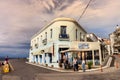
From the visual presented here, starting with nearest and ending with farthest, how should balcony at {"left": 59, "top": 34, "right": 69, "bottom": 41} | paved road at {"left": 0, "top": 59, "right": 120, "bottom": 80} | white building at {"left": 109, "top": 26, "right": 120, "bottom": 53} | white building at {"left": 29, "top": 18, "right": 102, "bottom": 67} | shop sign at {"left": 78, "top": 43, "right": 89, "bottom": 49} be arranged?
1. paved road at {"left": 0, "top": 59, "right": 120, "bottom": 80}
2. shop sign at {"left": 78, "top": 43, "right": 89, "bottom": 49}
3. white building at {"left": 29, "top": 18, "right": 102, "bottom": 67}
4. balcony at {"left": 59, "top": 34, "right": 69, "bottom": 41}
5. white building at {"left": 109, "top": 26, "right": 120, "bottom": 53}

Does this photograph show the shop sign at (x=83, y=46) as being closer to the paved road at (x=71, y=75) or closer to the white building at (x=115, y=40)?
the paved road at (x=71, y=75)

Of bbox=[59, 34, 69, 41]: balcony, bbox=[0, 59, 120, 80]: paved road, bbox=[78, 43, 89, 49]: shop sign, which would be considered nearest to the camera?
bbox=[0, 59, 120, 80]: paved road

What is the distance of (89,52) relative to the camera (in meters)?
31.6

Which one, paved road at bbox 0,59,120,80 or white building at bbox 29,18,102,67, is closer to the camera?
paved road at bbox 0,59,120,80

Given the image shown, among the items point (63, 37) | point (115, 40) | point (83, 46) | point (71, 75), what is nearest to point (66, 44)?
point (63, 37)

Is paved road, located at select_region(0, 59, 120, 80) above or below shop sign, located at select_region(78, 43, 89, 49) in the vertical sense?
below

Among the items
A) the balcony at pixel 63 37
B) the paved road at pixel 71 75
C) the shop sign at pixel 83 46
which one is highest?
the balcony at pixel 63 37

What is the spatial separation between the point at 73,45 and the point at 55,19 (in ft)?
25.0

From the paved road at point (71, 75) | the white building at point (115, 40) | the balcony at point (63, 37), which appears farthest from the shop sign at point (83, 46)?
the white building at point (115, 40)

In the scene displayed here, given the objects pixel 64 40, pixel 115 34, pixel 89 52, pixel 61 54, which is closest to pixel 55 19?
pixel 64 40

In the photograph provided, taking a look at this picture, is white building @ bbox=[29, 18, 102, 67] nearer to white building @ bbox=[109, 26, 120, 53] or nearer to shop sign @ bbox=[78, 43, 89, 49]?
shop sign @ bbox=[78, 43, 89, 49]

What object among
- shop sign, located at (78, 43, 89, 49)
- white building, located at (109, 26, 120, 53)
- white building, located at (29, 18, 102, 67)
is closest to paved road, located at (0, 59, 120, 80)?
shop sign, located at (78, 43, 89, 49)

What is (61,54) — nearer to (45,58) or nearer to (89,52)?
(89,52)

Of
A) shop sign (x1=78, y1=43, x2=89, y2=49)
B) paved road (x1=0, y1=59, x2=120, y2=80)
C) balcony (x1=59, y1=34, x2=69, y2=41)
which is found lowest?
paved road (x1=0, y1=59, x2=120, y2=80)
